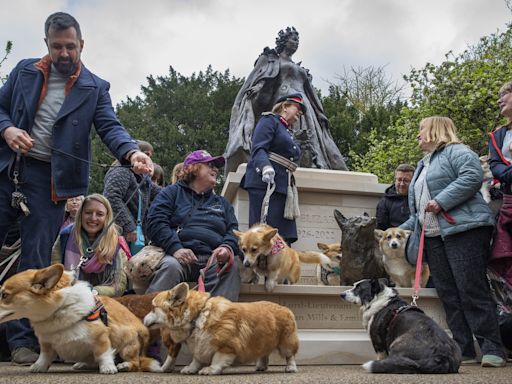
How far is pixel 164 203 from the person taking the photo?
214 inches

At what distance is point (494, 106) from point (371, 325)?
11243mm

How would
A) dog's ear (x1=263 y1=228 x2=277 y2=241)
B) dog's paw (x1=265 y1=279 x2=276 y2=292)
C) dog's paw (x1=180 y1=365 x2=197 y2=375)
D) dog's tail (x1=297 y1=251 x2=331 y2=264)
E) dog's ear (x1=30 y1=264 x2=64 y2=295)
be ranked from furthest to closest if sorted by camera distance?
dog's tail (x1=297 y1=251 x2=331 y2=264) < dog's ear (x1=263 y1=228 x2=277 y2=241) < dog's paw (x1=265 y1=279 x2=276 y2=292) < dog's paw (x1=180 y1=365 x2=197 y2=375) < dog's ear (x1=30 y1=264 x2=64 y2=295)

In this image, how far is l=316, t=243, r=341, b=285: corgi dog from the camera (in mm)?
6766

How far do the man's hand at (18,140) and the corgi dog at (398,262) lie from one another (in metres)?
4.07

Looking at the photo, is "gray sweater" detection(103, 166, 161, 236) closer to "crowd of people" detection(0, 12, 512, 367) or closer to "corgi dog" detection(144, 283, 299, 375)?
"crowd of people" detection(0, 12, 512, 367)

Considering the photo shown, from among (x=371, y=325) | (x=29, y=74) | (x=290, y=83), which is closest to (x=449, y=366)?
(x=371, y=325)

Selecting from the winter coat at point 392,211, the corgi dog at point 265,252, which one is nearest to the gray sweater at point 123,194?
the corgi dog at point 265,252

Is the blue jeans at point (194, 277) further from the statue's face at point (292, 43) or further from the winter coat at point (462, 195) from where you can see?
the statue's face at point (292, 43)

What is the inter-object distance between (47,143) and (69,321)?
1244mm

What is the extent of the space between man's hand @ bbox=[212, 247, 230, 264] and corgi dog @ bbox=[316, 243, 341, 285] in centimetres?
203

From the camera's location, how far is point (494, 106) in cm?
1440

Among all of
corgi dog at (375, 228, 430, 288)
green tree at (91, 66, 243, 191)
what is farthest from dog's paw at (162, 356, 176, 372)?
green tree at (91, 66, 243, 191)

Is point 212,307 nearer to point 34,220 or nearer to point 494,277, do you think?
point 34,220

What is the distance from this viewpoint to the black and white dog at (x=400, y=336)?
399cm
